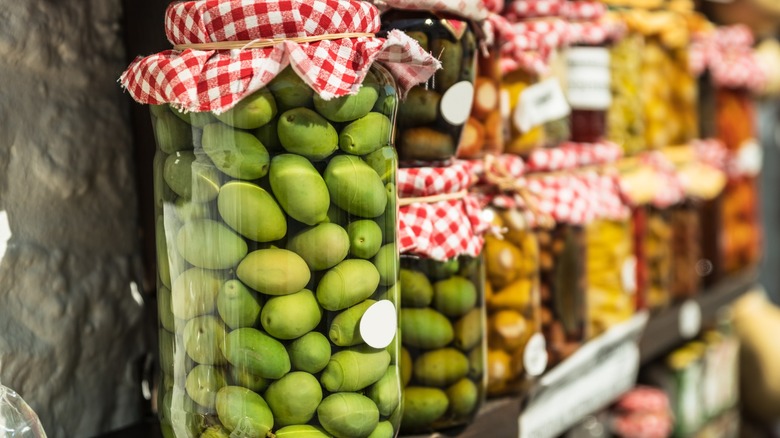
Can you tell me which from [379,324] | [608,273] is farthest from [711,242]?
[379,324]

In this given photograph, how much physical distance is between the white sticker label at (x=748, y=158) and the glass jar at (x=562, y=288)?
0.81 metres

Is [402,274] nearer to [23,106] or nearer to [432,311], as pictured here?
[432,311]

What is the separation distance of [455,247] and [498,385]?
7.8 inches

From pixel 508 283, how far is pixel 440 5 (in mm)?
299

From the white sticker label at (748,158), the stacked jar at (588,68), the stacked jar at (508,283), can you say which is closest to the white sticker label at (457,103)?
the stacked jar at (508,283)

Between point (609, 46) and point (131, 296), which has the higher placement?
point (609, 46)

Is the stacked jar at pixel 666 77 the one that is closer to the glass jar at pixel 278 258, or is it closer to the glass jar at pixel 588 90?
the glass jar at pixel 588 90

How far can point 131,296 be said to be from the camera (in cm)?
85

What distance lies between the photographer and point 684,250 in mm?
1484

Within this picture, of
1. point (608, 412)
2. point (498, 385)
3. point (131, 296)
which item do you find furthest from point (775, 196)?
point (131, 296)

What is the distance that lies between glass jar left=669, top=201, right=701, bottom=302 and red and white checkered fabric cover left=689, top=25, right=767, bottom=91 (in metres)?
0.25

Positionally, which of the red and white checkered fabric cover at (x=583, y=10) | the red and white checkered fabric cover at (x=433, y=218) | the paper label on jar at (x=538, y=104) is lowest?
the red and white checkered fabric cover at (x=433, y=218)

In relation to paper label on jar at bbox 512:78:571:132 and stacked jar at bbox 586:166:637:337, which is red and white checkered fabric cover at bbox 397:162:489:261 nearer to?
paper label on jar at bbox 512:78:571:132

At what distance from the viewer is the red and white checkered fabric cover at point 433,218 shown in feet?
2.51
